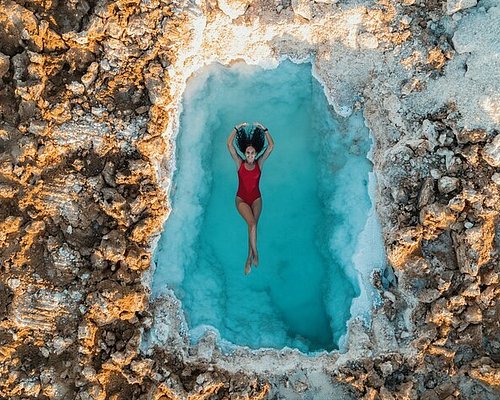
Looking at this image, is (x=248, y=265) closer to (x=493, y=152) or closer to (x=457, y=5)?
(x=493, y=152)

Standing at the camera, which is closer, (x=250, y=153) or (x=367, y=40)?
(x=367, y=40)

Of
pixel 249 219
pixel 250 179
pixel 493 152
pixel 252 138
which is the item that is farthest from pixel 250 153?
pixel 493 152

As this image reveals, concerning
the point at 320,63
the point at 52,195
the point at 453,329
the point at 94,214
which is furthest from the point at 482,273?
the point at 52,195

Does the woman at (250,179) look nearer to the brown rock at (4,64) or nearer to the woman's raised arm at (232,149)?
the woman's raised arm at (232,149)

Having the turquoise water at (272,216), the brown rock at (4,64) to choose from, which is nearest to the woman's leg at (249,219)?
the turquoise water at (272,216)

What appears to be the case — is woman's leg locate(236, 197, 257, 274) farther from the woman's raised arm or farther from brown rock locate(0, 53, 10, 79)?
brown rock locate(0, 53, 10, 79)

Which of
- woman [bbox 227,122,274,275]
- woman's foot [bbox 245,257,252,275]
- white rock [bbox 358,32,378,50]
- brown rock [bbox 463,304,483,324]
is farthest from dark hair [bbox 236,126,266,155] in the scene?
brown rock [bbox 463,304,483,324]
